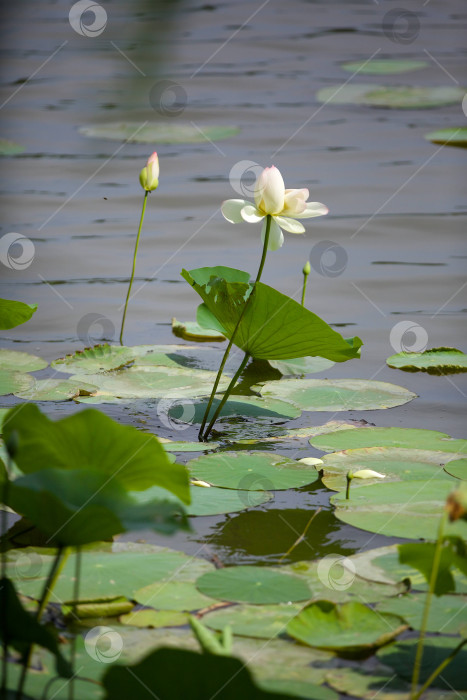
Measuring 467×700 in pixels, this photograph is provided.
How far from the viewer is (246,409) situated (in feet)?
5.60

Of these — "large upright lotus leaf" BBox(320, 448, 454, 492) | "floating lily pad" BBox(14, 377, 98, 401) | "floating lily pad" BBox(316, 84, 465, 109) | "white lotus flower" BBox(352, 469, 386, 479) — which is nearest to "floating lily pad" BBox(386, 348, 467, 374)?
"large upright lotus leaf" BBox(320, 448, 454, 492)

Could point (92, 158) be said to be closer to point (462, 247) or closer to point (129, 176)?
point (129, 176)

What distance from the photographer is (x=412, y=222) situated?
3043 millimetres

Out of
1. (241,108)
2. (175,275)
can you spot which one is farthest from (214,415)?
(241,108)

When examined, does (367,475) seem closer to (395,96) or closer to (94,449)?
(94,449)

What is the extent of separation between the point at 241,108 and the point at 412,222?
1.77 meters

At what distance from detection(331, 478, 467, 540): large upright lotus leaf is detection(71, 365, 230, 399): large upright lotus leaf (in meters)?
0.56

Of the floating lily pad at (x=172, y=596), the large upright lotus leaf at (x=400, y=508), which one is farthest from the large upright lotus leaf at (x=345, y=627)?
the large upright lotus leaf at (x=400, y=508)

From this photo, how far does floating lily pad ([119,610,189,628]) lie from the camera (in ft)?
3.11

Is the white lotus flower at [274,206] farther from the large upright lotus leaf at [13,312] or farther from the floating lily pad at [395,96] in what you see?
the floating lily pad at [395,96]

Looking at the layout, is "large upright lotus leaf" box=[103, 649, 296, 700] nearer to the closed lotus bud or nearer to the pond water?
the pond water

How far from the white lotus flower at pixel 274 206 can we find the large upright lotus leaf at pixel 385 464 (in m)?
0.41

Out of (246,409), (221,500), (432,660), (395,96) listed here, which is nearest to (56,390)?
(246,409)

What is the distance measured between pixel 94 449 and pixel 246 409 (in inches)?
34.1
